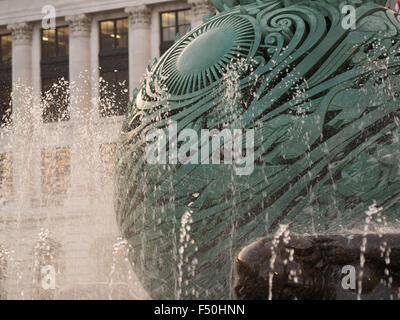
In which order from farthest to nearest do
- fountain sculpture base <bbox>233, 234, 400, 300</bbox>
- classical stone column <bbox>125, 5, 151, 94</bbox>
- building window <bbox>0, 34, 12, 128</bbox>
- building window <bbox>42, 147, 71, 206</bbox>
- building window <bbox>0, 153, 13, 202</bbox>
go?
building window <bbox>0, 34, 12, 128</bbox>, classical stone column <bbox>125, 5, 151, 94</bbox>, building window <bbox>0, 153, 13, 202</bbox>, building window <bbox>42, 147, 71, 206</bbox>, fountain sculpture base <bbox>233, 234, 400, 300</bbox>

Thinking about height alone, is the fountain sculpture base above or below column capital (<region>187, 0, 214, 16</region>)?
below

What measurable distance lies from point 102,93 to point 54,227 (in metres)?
9.01

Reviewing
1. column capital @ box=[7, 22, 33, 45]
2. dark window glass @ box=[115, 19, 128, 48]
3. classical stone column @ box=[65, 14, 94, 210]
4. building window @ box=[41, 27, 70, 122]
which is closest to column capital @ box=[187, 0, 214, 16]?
dark window glass @ box=[115, 19, 128, 48]

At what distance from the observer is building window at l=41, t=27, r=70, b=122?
113 ft

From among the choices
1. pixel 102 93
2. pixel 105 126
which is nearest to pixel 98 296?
pixel 105 126

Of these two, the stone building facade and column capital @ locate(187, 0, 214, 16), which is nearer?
the stone building facade

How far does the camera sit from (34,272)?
69.1 ft

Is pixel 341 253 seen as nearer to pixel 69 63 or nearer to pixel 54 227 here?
pixel 54 227

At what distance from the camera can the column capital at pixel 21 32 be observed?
122 ft

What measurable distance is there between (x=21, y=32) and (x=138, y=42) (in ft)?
23.7

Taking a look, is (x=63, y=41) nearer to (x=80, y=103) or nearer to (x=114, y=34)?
(x=114, y=34)

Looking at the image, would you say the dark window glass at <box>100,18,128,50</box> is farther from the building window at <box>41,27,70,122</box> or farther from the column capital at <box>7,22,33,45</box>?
the column capital at <box>7,22,33,45</box>

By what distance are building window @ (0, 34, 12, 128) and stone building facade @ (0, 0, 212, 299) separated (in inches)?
2.1

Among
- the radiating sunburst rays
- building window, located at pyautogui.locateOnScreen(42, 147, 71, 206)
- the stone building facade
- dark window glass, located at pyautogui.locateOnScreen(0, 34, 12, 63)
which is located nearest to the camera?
the radiating sunburst rays
